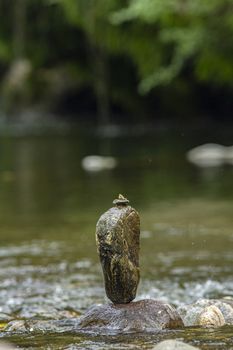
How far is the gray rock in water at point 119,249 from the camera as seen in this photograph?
7.07m

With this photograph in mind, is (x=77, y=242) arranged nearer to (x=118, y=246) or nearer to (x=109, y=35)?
(x=118, y=246)

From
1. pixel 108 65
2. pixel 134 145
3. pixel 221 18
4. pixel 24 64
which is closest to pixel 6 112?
pixel 24 64

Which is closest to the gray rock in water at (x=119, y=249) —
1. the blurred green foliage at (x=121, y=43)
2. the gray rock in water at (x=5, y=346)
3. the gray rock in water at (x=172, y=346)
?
the gray rock in water at (x=5, y=346)

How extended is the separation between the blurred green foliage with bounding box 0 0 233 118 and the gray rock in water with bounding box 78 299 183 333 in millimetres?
17921

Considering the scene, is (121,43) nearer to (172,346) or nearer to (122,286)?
(122,286)

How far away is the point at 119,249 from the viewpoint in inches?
279

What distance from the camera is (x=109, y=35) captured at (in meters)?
35.3

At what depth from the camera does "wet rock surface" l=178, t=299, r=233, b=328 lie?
732 centimetres

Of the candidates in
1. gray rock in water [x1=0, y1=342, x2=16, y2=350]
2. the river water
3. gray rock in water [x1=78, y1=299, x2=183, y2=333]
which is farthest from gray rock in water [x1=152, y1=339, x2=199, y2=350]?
gray rock in water [x1=0, y1=342, x2=16, y2=350]

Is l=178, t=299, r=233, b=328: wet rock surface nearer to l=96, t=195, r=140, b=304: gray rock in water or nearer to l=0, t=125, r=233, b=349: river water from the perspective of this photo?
l=0, t=125, r=233, b=349: river water

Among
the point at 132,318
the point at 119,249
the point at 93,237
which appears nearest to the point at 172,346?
the point at 132,318

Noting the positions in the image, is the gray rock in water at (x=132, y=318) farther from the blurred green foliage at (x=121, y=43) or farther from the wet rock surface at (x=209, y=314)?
the blurred green foliage at (x=121, y=43)

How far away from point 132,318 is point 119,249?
0.54 metres

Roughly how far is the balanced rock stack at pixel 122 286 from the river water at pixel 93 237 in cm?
22
